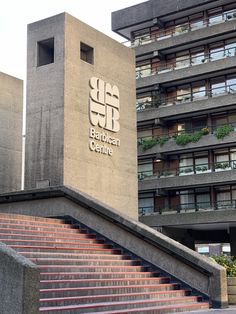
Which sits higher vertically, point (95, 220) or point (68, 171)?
point (68, 171)

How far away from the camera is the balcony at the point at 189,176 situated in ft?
123

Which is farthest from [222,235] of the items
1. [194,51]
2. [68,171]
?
[68,171]

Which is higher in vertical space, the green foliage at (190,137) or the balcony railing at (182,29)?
the balcony railing at (182,29)

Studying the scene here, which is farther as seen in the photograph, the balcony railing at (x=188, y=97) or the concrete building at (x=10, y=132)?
the balcony railing at (x=188, y=97)

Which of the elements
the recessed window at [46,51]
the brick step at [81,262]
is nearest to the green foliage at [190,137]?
the recessed window at [46,51]

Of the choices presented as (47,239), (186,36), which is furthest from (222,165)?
(47,239)

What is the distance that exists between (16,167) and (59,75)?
16.9 feet

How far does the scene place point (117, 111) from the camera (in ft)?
67.9

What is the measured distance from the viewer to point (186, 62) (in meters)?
42.2

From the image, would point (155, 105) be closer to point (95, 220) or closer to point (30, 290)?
point (95, 220)

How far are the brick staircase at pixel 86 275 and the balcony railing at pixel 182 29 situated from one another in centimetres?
3014

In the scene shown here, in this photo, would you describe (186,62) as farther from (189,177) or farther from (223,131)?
(189,177)

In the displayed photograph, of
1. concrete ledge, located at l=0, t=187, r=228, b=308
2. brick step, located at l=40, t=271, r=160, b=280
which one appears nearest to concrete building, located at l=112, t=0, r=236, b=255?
concrete ledge, located at l=0, t=187, r=228, b=308

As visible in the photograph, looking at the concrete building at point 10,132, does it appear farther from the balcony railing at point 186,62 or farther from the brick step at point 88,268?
the balcony railing at point 186,62
